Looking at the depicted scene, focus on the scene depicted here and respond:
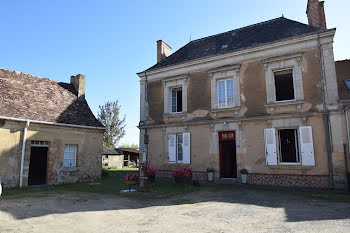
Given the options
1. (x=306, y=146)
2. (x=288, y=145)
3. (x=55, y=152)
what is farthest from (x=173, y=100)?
(x=306, y=146)

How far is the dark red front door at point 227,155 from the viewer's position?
12.0 m

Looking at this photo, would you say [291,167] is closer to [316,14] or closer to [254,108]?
[254,108]

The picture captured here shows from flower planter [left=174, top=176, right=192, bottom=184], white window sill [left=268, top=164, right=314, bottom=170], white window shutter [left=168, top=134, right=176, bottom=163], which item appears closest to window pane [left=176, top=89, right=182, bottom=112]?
white window shutter [left=168, top=134, right=176, bottom=163]

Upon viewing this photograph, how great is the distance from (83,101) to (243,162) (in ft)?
32.2

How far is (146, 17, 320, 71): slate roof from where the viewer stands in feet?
38.4

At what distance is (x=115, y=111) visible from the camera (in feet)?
116

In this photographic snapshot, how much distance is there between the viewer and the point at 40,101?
1204 centimetres

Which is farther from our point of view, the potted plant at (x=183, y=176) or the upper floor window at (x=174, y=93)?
the upper floor window at (x=174, y=93)

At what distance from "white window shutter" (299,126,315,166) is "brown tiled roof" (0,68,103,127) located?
33.2 ft

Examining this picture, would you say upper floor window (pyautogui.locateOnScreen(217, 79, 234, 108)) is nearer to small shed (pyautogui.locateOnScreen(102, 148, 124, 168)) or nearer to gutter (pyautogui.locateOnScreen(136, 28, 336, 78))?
gutter (pyautogui.locateOnScreen(136, 28, 336, 78))

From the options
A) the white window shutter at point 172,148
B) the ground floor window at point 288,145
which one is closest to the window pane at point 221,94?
the ground floor window at point 288,145

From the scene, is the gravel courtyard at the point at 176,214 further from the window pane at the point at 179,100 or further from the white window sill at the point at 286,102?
the window pane at the point at 179,100

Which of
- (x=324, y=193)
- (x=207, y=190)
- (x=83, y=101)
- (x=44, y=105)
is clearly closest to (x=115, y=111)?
(x=83, y=101)

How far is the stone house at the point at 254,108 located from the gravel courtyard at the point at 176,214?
271cm
